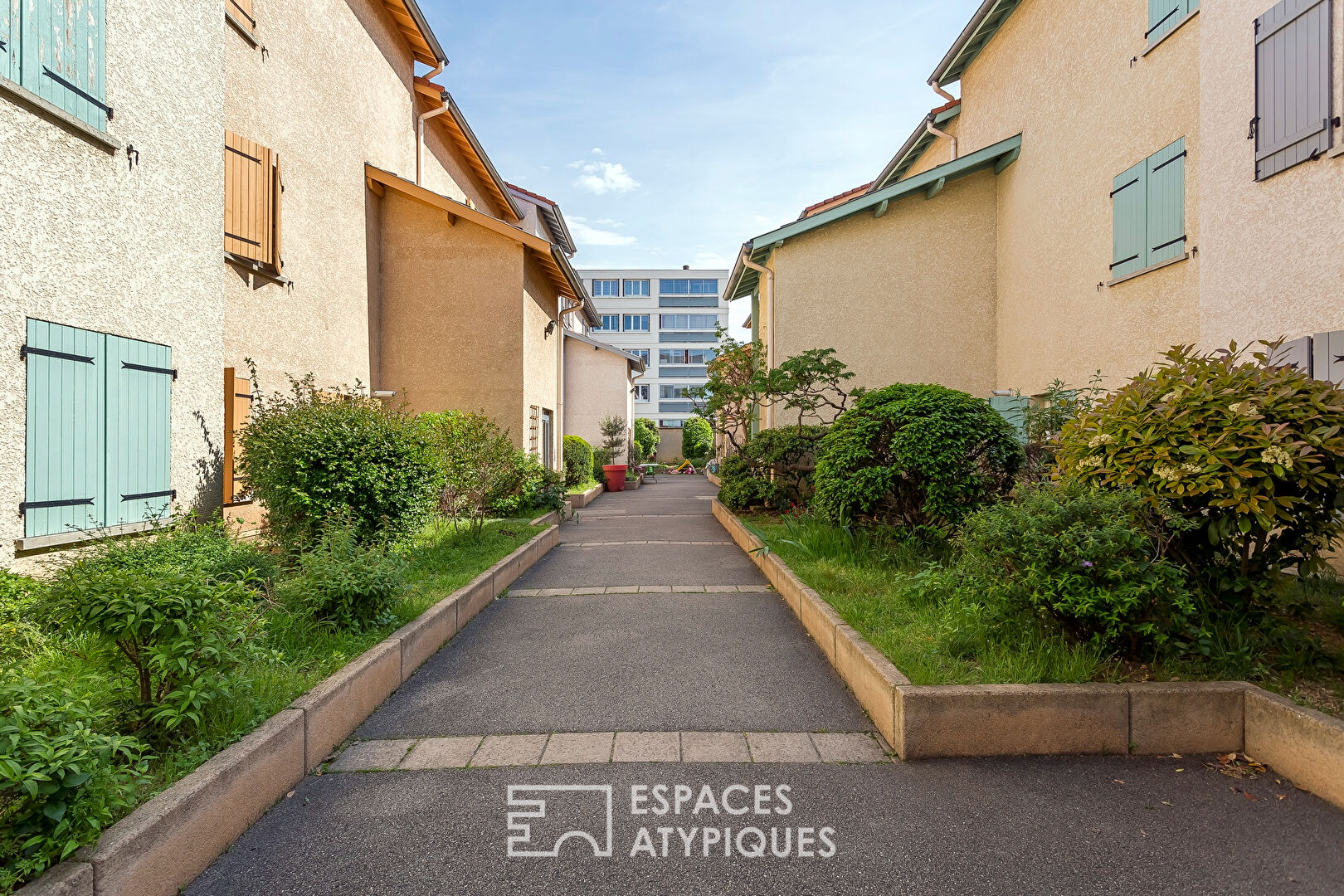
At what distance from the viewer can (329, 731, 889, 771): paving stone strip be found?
3.31 metres

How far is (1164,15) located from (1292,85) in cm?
284

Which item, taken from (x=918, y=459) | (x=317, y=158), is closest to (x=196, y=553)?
(x=918, y=459)

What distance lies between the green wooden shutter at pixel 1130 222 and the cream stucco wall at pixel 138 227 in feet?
35.4

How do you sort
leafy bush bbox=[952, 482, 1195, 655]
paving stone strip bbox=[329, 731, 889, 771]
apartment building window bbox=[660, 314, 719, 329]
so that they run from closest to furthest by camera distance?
paving stone strip bbox=[329, 731, 889, 771], leafy bush bbox=[952, 482, 1195, 655], apartment building window bbox=[660, 314, 719, 329]

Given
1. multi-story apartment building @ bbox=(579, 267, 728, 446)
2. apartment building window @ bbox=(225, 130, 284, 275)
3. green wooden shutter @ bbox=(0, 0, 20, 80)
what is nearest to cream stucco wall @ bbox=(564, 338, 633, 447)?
apartment building window @ bbox=(225, 130, 284, 275)

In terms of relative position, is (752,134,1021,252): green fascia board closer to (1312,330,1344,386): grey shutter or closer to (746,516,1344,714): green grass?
(1312,330,1344,386): grey shutter

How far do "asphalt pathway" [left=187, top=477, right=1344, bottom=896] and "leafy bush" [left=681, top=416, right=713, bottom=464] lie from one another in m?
30.0

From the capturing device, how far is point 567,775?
10.4 ft

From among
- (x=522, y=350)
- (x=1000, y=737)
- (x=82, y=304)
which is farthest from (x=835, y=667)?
(x=522, y=350)

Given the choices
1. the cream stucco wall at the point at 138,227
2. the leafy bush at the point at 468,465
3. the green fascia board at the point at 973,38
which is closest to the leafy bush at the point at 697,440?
the green fascia board at the point at 973,38

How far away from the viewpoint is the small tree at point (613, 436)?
22.6 metres

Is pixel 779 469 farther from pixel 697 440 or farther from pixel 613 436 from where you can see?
pixel 697 440

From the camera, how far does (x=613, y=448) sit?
23.3 metres

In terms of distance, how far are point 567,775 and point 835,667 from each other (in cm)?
219
